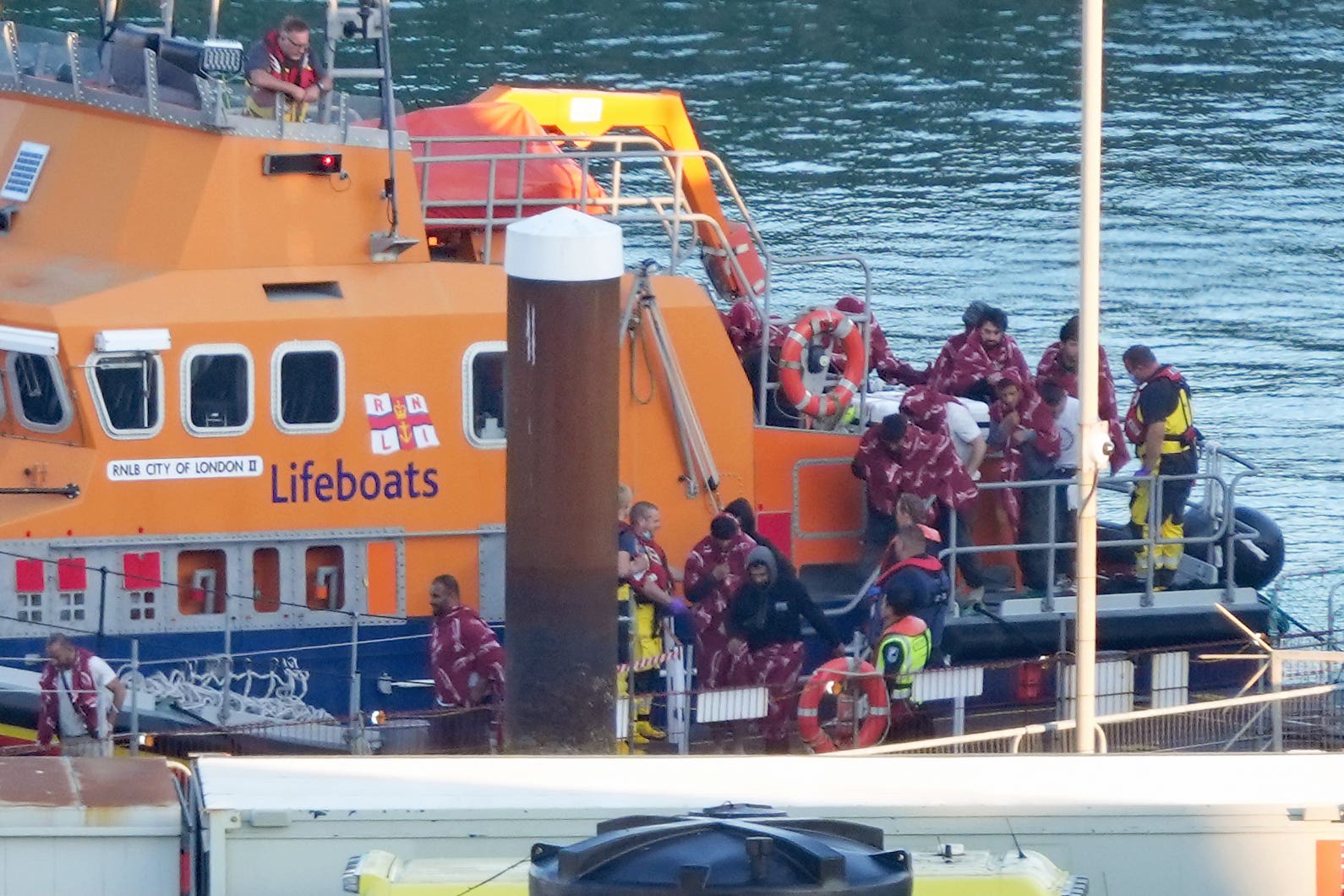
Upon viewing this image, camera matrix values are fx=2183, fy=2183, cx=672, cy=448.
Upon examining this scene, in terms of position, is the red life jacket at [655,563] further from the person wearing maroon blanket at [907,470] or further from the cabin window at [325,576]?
the cabin window at [325,576]

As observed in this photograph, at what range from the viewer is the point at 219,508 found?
9.42m

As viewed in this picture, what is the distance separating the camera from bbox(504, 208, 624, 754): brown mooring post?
297 inches

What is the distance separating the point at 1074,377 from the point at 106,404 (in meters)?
4.76

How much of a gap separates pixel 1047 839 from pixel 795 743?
3575mm

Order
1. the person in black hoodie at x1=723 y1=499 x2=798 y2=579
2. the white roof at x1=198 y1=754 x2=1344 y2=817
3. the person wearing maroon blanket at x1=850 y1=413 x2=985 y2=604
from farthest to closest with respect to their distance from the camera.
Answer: the person wearing maroon blanket at x1=850 y1=413 x2=985 y2=604
the person in black hoodie at x1=723 y1=499 x2=798 y2=579
the white roof at x1=198 y1=754 x2=1344 y2=817

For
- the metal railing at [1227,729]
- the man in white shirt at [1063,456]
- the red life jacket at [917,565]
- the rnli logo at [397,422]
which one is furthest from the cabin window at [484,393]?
the man in white shirt at [1063,456]

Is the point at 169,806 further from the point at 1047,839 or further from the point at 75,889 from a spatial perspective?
the point at 1047,839

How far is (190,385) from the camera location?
9375mm

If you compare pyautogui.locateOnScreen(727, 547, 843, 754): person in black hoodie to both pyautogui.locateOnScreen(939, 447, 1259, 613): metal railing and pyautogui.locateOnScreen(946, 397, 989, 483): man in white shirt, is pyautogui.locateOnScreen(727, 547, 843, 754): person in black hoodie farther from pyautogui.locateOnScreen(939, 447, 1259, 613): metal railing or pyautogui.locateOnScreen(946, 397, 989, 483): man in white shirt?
pyautogui.locateOnScreen(946, 397, 989, 483): man in white shirt

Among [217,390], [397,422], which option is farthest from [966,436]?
[217,390]

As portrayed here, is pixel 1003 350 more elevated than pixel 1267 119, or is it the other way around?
pixel 1267 119

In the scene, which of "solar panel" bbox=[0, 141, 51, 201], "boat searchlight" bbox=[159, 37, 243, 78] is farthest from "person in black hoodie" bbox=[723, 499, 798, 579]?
"solar panel" bbox=[0, 141, 51, 201]

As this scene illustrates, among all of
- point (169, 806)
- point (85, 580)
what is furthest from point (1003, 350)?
A: point (169, 806)

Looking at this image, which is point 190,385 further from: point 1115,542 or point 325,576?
point 1115,542
